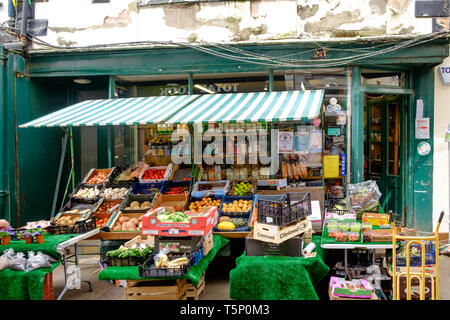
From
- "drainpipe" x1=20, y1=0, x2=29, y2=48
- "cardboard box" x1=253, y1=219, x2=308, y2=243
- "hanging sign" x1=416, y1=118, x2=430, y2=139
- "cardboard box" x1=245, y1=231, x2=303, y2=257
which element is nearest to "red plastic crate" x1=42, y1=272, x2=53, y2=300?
"cardboard box" x1=245, y1=231, x2=303, y2=257

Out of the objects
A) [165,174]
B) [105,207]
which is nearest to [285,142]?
[165,174]

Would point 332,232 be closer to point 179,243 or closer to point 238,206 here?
point 179,243

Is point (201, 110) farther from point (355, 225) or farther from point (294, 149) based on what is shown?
point (355, 225)

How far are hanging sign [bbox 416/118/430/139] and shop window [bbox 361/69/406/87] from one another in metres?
0.93

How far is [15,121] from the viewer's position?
945cm

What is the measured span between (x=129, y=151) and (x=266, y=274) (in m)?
5.91

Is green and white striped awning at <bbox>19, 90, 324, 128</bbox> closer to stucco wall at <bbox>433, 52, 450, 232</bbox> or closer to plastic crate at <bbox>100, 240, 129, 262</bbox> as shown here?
plastic crate at <bbox>100, 240, 129, 262</bbox>

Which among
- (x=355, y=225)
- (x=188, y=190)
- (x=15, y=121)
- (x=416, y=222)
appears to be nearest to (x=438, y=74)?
(x=416, y=222)

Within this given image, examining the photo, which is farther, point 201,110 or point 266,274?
point 201,110

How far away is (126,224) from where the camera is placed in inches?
298

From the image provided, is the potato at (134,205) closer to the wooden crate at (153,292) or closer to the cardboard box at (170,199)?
the cardboard box at (170,199)

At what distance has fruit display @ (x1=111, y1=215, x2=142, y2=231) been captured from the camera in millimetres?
7543

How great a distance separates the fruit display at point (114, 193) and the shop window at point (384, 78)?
577cm

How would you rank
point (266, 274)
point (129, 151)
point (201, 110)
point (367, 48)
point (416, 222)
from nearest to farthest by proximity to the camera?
point (266, 274)
point (201, 110)
point (367, 48)
point (416, 222)
point (129, 151)
